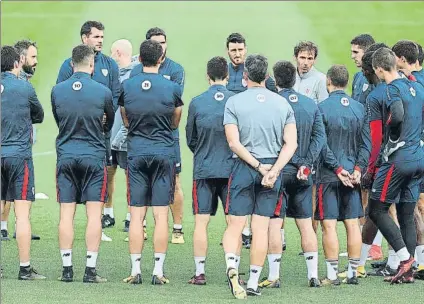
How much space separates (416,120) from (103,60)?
3690mm

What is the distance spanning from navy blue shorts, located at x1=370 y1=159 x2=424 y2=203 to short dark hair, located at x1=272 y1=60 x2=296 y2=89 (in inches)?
52.6

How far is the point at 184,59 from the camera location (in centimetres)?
3269

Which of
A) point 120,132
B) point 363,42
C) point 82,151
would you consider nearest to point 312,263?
point 82,151

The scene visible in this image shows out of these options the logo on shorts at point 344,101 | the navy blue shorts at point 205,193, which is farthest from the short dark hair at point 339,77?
the navy blue shorts at point 205,193

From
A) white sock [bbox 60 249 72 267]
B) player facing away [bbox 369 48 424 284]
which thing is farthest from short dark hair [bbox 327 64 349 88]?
white sock [bbox 60 249 72 267]

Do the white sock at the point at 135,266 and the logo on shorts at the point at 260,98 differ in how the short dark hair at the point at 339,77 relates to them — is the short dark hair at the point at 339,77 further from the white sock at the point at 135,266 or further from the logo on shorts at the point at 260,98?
the white sock at the point at 135,266

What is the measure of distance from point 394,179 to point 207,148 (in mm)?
1868

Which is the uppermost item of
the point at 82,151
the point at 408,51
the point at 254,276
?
the point at 408,51

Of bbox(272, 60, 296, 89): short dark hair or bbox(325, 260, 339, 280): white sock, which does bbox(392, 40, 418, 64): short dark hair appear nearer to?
bbox(272, 60, 296, 89): short dark hair

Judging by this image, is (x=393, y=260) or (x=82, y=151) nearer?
(x=82, y=151)

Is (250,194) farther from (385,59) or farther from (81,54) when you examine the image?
(81,54)

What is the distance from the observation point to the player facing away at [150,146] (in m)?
11.4

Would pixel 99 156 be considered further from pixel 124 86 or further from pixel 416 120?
pixel 416 120

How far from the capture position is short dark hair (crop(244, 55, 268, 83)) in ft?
35.5
